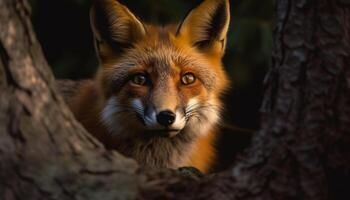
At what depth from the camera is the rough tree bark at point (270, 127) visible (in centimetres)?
240

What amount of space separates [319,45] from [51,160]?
1.04 m

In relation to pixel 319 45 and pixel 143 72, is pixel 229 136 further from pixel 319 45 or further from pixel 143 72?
pixel 319 45

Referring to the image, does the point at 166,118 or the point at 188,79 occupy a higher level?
the point at 188,79

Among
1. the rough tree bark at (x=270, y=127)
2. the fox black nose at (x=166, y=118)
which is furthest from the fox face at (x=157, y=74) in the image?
the rough tree bark at (x=270, y=127)

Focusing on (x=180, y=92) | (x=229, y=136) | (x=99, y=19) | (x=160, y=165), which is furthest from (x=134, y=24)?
(x=229, y=136)

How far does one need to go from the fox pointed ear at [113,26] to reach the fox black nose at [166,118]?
2.33 ft

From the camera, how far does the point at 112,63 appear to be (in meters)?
4.09

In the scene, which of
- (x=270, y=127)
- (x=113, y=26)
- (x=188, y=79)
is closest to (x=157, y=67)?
(x=188, y=79)

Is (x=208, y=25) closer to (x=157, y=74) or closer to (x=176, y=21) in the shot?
(x=157, y=74)

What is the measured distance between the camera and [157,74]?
385cm

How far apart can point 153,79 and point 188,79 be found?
0.72ft

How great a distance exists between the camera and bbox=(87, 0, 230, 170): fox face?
386cm

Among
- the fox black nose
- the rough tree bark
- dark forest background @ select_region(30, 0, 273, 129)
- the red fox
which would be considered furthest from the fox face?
dark forest background @ select_region(30, 0, 273, 129)

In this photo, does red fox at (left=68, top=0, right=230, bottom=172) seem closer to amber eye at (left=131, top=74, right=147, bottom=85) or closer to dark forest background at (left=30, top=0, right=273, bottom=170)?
amber eye at (left=131, top=74, right=147, bottom=85)
